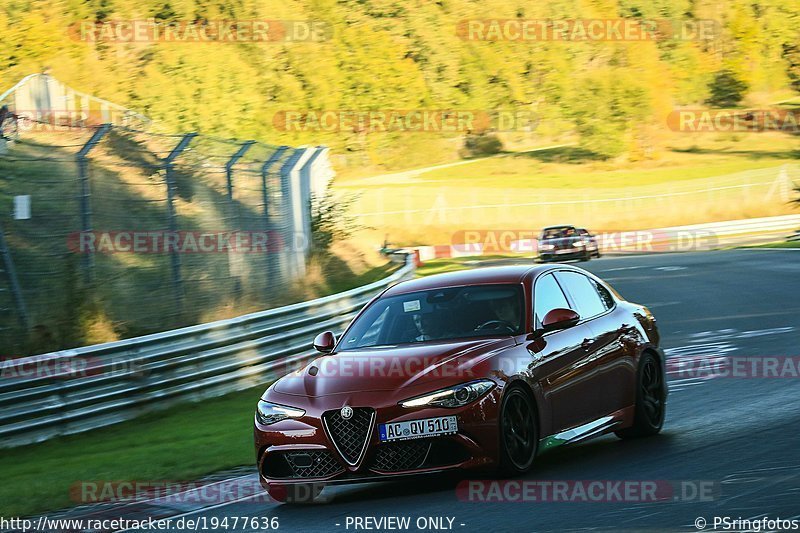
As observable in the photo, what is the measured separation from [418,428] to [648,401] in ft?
9.05

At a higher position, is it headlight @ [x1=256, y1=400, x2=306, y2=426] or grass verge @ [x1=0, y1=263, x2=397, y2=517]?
headlight @ [x1=256, y1=400, x2=306, y2=426]

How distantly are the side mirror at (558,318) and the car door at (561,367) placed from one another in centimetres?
11

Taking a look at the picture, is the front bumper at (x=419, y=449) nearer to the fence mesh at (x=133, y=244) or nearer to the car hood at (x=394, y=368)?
the car hood at (x=394, y=368)

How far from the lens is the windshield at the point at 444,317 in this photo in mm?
9016

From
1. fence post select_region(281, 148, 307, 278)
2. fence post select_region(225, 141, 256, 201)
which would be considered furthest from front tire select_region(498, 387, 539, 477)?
fence post select_region(281, 148, 307, 278)

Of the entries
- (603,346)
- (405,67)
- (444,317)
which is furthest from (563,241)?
(405,67)

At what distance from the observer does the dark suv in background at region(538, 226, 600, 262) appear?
42.9 metres

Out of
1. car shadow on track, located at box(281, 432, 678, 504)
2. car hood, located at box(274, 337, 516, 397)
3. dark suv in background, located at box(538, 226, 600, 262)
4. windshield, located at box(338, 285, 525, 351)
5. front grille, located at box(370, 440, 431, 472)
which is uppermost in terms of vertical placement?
windshield, located at box(338, 285, 525, 351)

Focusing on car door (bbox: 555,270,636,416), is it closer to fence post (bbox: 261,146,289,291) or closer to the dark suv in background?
fence post (bbox: 261,146,289,291)

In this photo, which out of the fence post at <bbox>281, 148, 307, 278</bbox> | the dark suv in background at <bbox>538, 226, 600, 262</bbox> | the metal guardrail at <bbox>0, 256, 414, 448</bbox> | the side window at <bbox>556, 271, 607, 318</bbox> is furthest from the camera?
the dark suv in background at <bbox>538, 226, 600, 262</bbox>

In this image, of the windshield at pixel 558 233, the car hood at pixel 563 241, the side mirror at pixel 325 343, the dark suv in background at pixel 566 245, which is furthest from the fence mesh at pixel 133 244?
the windshield at pixel 558 233

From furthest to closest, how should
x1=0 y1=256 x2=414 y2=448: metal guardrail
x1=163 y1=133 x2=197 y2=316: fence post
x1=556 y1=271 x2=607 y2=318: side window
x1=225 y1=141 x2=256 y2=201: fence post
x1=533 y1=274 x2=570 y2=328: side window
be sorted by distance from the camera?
1. x1=225 y1=141 x2=256 y2=201: fence post
2. x1=163 y1=133 x2=197 y2=316: fence post
3. x1=0 y1=256 x2=414 y2=448: metal guardrail
4. x1=556 y1=271 x2=607 y2=318: side window
5. x1=533 y1=274 x2=570 y2=328: side window

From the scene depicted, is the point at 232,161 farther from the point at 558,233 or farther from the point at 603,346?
the point at 558,233

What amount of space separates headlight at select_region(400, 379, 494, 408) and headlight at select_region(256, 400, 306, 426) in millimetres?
798
